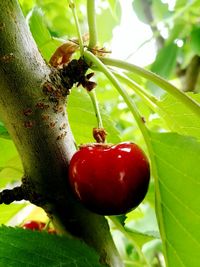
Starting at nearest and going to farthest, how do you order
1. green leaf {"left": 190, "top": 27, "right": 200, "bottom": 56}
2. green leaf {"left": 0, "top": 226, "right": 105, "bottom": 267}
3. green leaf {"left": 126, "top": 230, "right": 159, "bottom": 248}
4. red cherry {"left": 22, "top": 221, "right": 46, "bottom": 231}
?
green leaf {"left": 0, "top": 226, "right": 105, "bottom": 267} → green leaf {"left": 126, "top": 230, "right": 159, "bottom": 248} → red cherry {"left": 22, "top": 221, "right": 46, "bottom": 231} → green leaf {"left": 190, "top": 27, "right": 200, "bottom": 56}

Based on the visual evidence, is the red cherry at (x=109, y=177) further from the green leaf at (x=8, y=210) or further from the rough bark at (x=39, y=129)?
the green leaf at (x=8, y=210)

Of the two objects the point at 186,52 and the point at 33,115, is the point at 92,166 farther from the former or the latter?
the point at 186,52

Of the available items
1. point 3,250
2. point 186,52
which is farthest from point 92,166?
point 186,52

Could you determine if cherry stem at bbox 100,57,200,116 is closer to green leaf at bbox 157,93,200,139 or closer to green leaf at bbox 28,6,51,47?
green leaf at bbox 157,93,200,139

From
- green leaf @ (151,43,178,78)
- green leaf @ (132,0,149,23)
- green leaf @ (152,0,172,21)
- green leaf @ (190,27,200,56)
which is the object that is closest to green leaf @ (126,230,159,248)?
green leaf @ (190,27,200,56)

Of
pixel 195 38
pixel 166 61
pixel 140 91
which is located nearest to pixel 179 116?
pixel 140 91

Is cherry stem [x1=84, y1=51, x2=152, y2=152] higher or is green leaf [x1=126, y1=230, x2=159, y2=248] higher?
cherry stem [x1=84, y1=51, x2=152, y2=152]
